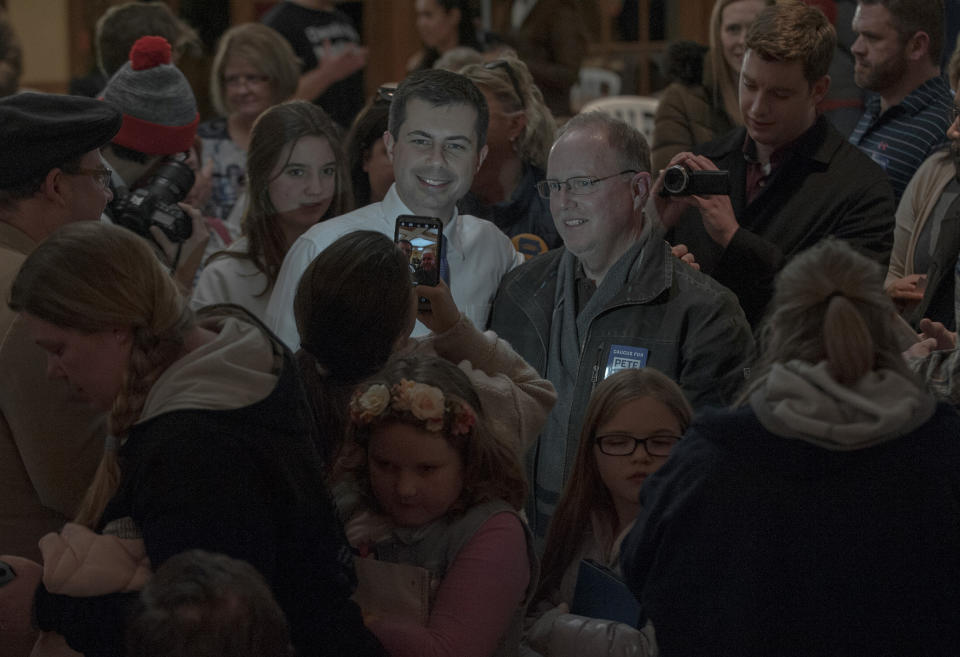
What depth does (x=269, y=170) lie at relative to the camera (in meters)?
3.31

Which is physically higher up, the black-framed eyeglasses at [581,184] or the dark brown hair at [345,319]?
the black-framed eyeglasses at [581,184]

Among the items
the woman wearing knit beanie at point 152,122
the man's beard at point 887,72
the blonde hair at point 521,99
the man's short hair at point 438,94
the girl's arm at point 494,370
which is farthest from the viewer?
the man's beard at point 887,72

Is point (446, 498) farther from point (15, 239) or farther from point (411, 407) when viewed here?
point (15, 239)

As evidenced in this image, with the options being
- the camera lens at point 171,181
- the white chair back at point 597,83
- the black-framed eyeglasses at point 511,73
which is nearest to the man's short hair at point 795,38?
the black-framed eyeglasses at point 511,73

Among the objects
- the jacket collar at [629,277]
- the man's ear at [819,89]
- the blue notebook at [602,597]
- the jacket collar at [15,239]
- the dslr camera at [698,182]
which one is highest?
the man's ear at [819,89]

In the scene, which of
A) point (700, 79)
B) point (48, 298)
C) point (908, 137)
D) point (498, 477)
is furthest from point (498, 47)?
point (48, 298)

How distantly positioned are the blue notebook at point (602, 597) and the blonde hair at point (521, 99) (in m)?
1.78

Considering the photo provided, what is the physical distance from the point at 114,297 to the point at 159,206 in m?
1.74

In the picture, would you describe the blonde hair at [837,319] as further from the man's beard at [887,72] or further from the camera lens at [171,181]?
the man's beard at [887,72]

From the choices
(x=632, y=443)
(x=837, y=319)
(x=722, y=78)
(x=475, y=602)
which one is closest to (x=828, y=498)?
(x=837, y=319)

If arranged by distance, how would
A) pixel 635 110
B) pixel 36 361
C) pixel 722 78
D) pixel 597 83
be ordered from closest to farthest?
pixel 36 361
pixel 722 78
pixel 635 110
pixel 597 83

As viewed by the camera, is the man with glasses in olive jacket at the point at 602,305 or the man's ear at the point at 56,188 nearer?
the man's ear at the point at 56,188

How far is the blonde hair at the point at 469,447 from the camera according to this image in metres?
2.18

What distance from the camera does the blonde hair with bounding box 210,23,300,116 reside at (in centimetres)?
470
